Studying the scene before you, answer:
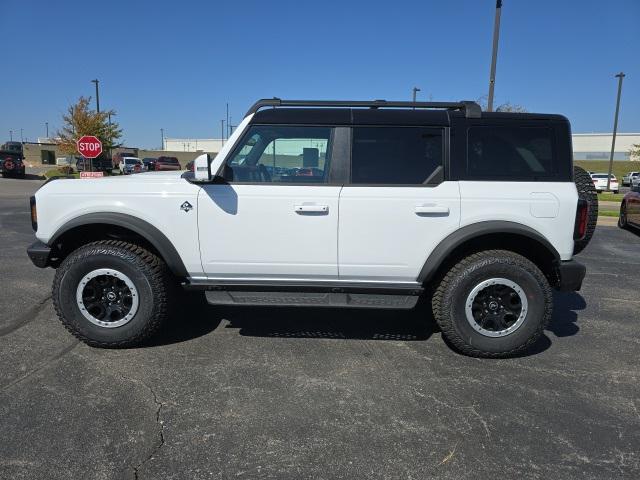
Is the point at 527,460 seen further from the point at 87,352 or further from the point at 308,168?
the point at 87,352

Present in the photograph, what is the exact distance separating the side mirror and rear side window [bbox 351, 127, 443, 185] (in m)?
1.13

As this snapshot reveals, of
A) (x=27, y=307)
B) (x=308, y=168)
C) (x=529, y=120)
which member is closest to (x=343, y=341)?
(x=308, y=168)

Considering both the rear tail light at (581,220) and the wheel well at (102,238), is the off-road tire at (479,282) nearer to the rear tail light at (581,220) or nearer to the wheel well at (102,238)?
the rear tail light at (581,220)

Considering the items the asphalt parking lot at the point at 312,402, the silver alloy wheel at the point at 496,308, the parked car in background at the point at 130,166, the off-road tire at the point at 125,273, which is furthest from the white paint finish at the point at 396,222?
the parked car in background at the point at 130,166

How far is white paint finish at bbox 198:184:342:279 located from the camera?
12.3 feet

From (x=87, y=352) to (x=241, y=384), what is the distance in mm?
1443

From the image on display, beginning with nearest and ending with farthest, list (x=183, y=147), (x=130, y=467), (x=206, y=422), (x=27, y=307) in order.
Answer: (x=130, y=467) < (x=206, y=422) < (x=27, y=307) < (x=183, y=147)

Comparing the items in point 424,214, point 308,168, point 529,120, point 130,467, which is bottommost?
point 130,467

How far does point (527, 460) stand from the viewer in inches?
102

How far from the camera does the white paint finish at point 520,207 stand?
3725mm

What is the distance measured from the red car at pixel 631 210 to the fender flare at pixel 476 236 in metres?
8.62

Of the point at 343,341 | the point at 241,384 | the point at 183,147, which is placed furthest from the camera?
the point at 183,147

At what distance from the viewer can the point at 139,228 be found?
149 inches

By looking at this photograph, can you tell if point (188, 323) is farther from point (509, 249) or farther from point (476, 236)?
point (509, 249)
